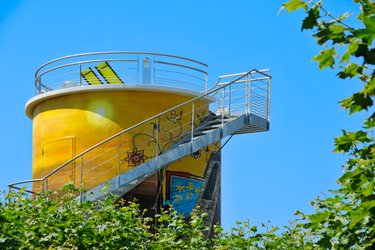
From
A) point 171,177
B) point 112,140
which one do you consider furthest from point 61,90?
point 171,177

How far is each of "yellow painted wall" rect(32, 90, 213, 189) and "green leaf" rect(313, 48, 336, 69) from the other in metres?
14.9

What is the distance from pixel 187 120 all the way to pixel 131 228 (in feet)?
23.5

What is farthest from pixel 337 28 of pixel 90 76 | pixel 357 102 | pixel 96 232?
pixel 90 76

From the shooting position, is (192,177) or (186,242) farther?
(192,177)

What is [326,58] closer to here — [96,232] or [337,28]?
[337,28]

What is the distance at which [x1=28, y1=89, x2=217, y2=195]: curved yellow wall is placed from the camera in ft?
70.3

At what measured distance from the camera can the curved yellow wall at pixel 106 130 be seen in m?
21.4

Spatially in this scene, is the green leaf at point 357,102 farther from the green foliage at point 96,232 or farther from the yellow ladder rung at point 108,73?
the yellow ladder rung at point 108,73

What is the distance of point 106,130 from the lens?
2183 cm

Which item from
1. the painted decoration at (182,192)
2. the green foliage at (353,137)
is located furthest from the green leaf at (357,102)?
the painted decoration at (182,192)

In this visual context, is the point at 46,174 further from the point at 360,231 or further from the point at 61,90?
the point at 360,231

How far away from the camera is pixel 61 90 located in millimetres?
22375

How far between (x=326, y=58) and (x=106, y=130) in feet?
50.6

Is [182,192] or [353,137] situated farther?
[182,192]
